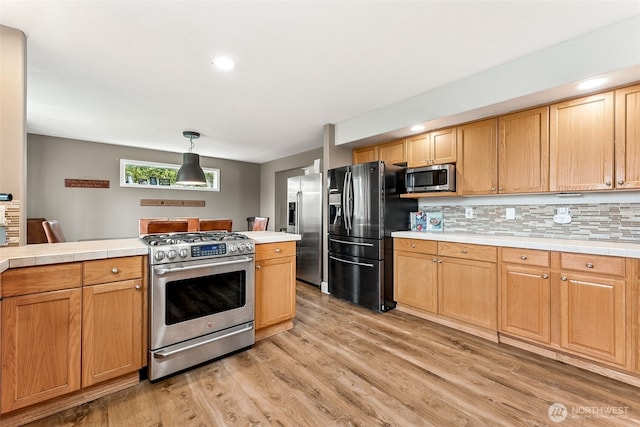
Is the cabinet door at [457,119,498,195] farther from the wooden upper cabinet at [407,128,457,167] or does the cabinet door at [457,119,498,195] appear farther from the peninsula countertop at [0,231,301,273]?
the peninsula countertop at [0,231,301,273]

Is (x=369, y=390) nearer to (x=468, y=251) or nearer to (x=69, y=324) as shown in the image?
(x=468, y=251)

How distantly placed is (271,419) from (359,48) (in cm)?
254

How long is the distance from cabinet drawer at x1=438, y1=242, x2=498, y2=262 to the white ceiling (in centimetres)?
159

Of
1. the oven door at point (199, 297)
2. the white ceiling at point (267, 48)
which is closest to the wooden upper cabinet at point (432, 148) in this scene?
the white ceiling at point (267, 48)

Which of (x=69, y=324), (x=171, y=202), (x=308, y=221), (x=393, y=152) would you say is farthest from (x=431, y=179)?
(x=171, y=202)

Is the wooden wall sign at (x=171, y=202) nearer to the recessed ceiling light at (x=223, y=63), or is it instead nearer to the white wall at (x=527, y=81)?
the recessed ceiling light at (x=223, y=63)

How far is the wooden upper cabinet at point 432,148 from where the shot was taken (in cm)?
304

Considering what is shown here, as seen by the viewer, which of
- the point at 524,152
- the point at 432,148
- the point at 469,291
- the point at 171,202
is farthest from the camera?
the point at 171,202

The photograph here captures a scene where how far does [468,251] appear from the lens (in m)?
2.63

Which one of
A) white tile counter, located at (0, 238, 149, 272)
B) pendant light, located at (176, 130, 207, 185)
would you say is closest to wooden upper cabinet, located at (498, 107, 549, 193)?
white tile counter, located at (0, 238, 149, 272)

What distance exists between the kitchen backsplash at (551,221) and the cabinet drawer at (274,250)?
1966mm

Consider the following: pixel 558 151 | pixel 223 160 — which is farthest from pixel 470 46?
pixel 223 160

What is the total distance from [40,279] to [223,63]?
1.93 meters

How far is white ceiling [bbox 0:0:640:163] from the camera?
5.50ft
